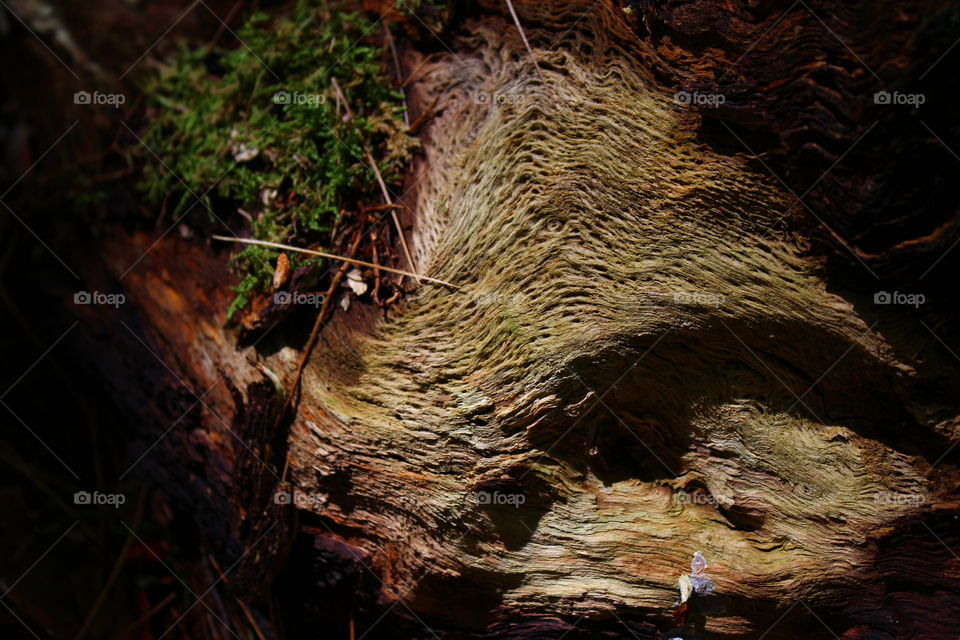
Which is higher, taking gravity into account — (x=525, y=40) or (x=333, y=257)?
(x=525, y=40)

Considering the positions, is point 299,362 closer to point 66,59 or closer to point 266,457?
point 266,457

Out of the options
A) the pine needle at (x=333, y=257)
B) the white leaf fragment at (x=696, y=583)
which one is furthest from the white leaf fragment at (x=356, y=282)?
the white leaf fragment at (x=696, y=583)

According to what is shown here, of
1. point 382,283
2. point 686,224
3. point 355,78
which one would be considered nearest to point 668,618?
point 686,224

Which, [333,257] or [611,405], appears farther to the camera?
[333,257]

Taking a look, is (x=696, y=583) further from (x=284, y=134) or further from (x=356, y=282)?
(x=284, y=134)

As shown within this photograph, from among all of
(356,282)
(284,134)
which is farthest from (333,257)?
(284,134)

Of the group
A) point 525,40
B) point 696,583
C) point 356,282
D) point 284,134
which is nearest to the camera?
point 696,583

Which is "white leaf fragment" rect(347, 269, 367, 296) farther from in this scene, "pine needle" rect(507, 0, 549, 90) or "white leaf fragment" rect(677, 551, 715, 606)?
"white leaf fragment" rect(677, 551, 715, 606)
